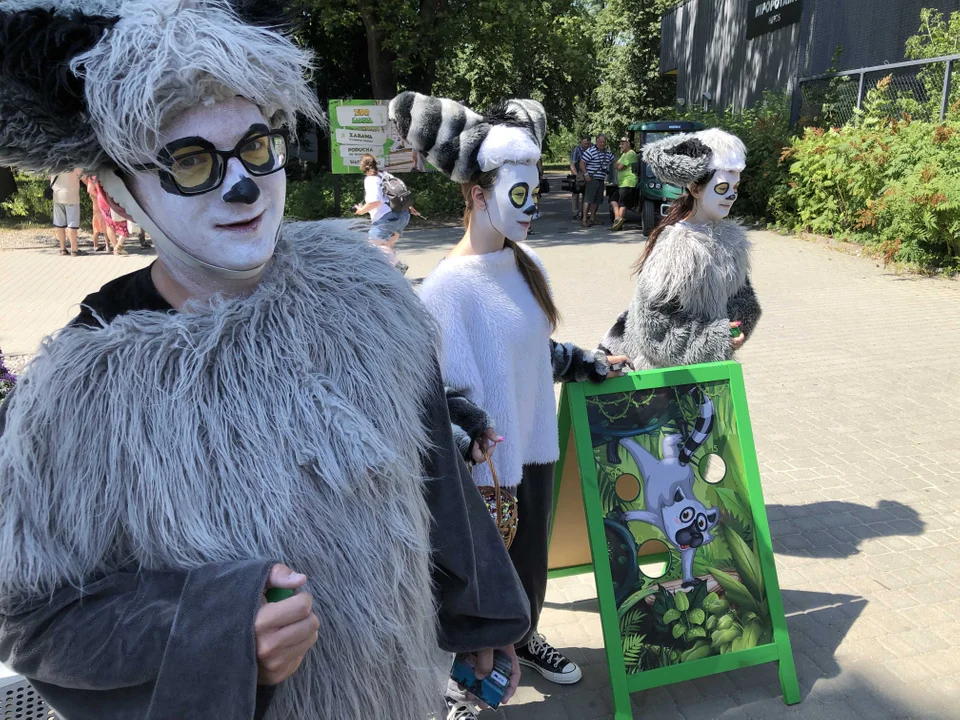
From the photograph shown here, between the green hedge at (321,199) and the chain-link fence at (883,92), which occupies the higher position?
the chain-link fence at (883,92)

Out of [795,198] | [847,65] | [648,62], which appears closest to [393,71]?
[795,198]

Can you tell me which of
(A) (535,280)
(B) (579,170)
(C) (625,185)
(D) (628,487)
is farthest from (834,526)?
(B) (579,170)

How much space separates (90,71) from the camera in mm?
1254

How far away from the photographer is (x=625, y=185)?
15461mm

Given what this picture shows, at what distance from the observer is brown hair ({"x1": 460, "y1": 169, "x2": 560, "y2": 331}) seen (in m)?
2.76

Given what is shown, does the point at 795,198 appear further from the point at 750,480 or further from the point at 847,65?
the point at 750,480

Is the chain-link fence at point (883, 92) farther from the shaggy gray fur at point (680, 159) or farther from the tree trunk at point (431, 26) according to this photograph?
the shaggy gray fur at point (680, 159)

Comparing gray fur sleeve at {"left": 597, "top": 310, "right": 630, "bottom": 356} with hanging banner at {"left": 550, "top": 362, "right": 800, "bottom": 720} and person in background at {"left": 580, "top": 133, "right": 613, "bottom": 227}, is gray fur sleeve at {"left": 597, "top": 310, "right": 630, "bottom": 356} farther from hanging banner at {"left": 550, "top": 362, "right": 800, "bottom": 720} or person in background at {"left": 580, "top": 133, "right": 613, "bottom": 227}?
person in background at {"left": 580, "top": 133, "right": 613, "bottom": 227}

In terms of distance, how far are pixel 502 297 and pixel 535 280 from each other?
7.6 inches

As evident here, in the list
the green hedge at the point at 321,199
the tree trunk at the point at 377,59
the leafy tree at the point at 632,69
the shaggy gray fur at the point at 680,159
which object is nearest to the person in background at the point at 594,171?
the green hedge at the point at 321,199

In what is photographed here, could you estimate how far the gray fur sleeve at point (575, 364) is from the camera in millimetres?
2928

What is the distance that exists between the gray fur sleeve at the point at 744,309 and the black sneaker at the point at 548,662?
68.0 inches

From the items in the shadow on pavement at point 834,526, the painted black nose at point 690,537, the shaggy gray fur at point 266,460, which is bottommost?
the shadow on pavement at point 834,526

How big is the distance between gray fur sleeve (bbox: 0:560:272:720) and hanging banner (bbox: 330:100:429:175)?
14.0m
